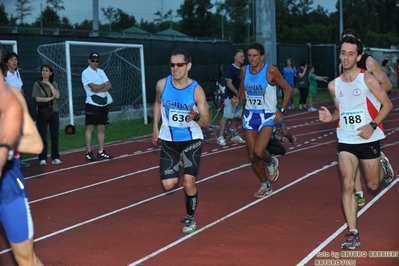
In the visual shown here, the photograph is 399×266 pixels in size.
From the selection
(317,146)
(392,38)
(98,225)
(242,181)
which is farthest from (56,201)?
(392,38)

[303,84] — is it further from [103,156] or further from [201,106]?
[201,106]

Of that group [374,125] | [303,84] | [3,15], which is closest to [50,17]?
[3,15]

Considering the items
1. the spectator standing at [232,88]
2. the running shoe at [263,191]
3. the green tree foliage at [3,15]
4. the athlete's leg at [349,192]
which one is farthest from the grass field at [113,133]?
the green tree foliage at [3,15]

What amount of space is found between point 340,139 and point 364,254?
50.6 inches

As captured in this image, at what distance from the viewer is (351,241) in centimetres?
740

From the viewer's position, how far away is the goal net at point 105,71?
20.6 meters

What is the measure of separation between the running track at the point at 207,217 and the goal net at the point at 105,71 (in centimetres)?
642

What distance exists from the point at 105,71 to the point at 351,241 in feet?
54.9

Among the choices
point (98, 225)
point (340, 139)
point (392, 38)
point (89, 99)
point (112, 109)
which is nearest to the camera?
point (340, 139)

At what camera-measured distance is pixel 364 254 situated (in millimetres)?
7262

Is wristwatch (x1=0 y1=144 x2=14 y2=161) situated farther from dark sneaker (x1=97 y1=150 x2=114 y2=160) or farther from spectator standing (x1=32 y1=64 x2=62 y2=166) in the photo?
dark sneaker (x1=97 y1=150 x2=114 y2=160)

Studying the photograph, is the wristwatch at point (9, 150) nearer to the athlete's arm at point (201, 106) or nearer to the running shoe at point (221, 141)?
the athlete's arm at point (201, 106)

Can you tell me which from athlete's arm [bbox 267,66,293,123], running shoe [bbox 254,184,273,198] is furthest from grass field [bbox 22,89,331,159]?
athlete's arm [bbox 267,66,293,123]

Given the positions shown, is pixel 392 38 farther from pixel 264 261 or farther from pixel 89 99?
pixel 264 261
